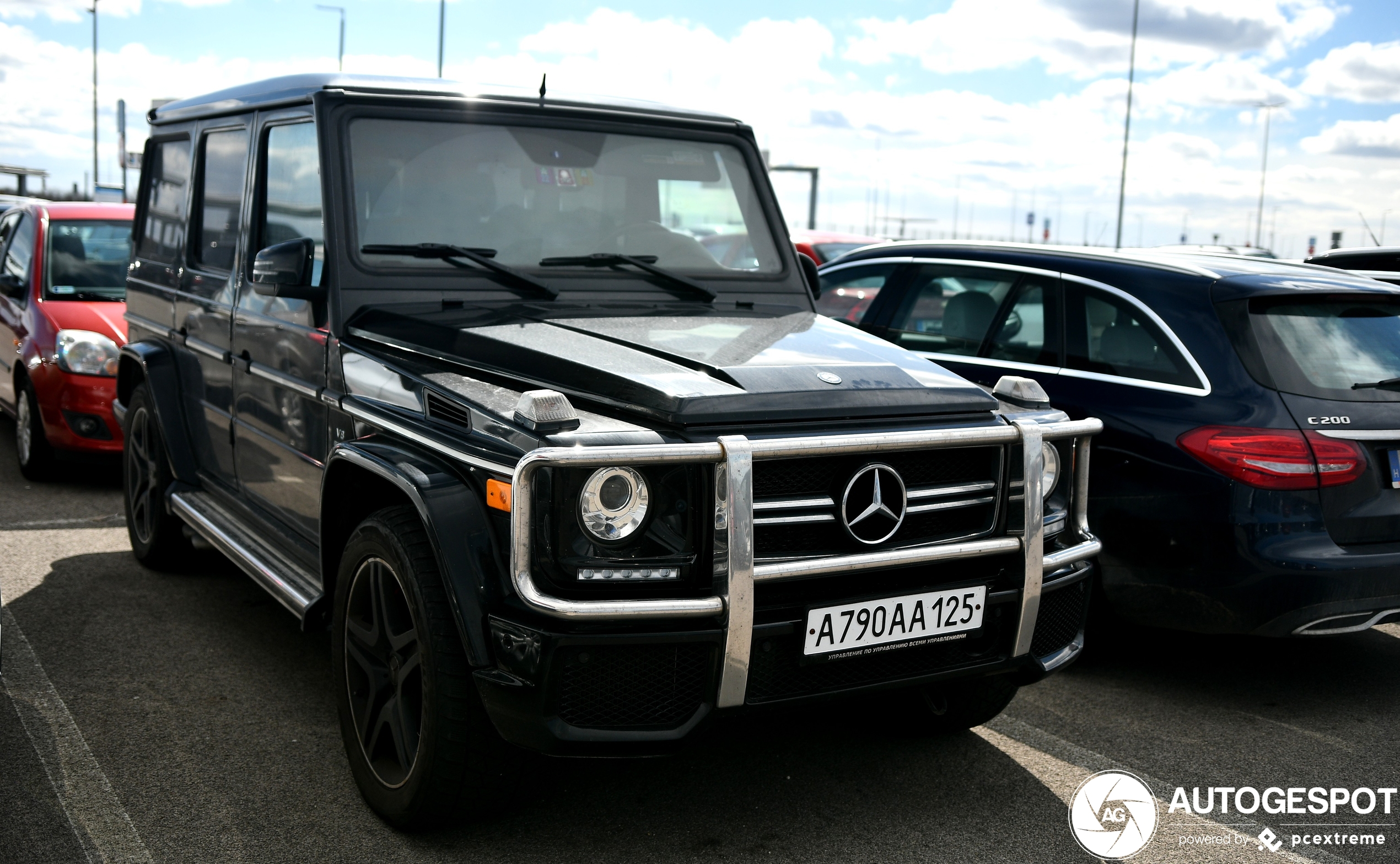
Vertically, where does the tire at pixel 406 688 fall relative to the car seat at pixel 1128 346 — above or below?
below

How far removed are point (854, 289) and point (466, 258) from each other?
3.29 meters

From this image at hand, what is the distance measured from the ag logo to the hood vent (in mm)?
2083

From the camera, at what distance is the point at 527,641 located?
2777mm

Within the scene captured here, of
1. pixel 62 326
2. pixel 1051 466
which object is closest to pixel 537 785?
pixel 1051 466

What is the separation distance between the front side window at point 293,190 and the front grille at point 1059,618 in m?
2.50

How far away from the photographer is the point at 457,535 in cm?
290

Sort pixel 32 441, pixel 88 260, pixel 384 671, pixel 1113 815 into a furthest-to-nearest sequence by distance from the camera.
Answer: pixel 88 260
pixel 32 441
pixel 1113 815
pixel 384 671

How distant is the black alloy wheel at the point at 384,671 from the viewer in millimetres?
3201

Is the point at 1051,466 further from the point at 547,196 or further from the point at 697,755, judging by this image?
the point at 547,196

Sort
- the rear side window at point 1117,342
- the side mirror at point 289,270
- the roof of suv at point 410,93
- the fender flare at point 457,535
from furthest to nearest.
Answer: the rear side window at point 1117,342, the roof of suv at point 410,93, the side mirror at point 289,270, the fender flare at point 457,535

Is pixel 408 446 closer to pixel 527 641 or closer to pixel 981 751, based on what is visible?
pixel 527 641

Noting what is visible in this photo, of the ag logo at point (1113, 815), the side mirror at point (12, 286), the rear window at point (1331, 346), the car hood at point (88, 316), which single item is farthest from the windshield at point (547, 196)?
the side mirror at point (12, 286)

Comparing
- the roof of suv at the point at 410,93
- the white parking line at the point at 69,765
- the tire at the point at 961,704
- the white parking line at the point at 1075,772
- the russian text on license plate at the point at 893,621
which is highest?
the roof of suv at the point at 410,93

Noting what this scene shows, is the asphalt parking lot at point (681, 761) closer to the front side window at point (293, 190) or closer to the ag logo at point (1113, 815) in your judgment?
the ag logo at point (1113, 815)
